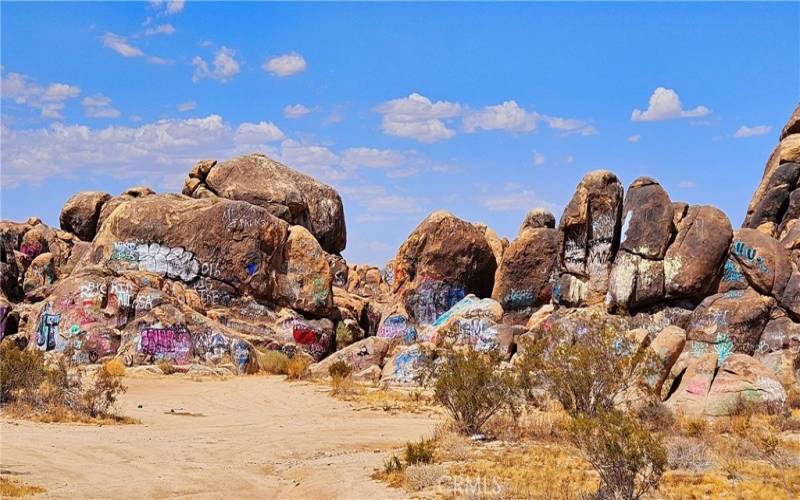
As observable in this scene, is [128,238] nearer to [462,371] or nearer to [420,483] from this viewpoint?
[462,371]

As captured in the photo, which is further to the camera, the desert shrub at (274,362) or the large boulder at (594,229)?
the large boulder at (594,229)

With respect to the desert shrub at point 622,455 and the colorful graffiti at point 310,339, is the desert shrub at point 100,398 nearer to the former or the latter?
the desert shrub at point 622,455

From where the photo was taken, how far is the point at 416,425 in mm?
17297

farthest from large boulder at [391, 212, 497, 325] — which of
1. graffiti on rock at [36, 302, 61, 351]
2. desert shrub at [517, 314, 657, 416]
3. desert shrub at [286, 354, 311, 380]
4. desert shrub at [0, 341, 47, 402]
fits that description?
desert shrub at [0, 341, 47, 402]

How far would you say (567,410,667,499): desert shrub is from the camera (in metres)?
9.70

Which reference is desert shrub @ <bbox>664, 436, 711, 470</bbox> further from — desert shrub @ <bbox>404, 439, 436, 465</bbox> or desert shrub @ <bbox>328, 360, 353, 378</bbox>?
desert shrub @ <bbox>328, 360, 353, 378</bbox>

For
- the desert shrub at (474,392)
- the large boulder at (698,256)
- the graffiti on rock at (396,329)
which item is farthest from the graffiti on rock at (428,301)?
the desert shrub at (474,392)

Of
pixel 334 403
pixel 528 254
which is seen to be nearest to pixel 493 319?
pixel 528 254

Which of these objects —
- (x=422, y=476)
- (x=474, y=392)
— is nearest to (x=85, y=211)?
(x=474, y=392)

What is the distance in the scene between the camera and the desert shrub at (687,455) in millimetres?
11953

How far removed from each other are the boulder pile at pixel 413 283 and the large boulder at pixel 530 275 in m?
0.06

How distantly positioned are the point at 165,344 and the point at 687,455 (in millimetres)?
18667

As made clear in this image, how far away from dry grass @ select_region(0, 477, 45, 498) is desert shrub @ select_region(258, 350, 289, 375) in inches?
679

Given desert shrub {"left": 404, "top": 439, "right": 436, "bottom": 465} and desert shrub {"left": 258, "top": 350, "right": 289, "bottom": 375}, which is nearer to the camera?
desert shrub {"left": 404, "top": 439, "right": 436, "bottom": 465}
